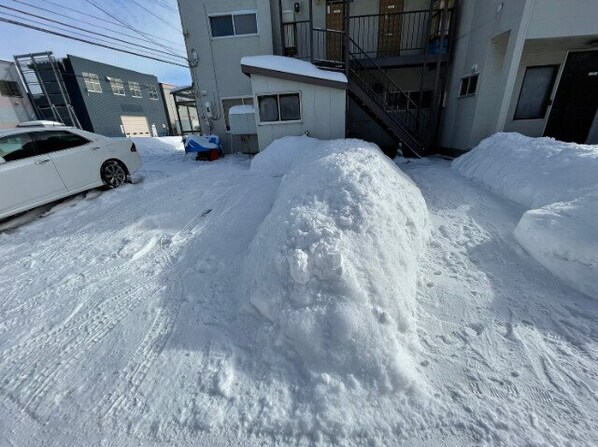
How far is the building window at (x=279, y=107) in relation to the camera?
24.5ft

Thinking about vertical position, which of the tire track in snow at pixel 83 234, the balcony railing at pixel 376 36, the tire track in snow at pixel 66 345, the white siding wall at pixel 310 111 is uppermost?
the balcony railing at pixel 376 36

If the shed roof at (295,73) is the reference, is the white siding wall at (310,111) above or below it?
below

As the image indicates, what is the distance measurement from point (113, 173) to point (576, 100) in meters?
12.0

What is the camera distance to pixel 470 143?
7.07 metres

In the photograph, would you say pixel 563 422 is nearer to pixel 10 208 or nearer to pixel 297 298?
pixel 297 298

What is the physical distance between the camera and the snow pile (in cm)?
236

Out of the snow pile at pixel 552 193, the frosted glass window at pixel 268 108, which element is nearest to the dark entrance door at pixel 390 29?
the frosted glass window at pixel 268 108

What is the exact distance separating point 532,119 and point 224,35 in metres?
10.5

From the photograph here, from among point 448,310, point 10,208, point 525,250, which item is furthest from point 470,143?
point 10,208

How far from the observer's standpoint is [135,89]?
2405cm

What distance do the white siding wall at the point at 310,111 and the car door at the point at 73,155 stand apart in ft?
13.9

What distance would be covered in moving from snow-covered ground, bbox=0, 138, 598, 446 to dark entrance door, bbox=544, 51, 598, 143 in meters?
6.17

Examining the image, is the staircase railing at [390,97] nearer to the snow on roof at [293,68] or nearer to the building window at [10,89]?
the snow on roof at [293,68]

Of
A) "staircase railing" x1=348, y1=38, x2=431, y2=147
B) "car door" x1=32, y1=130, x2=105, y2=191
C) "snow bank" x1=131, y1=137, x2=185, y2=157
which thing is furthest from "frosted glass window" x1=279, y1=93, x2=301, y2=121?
"snow bank" x1=131, y1=137, x2=185, y2=157
